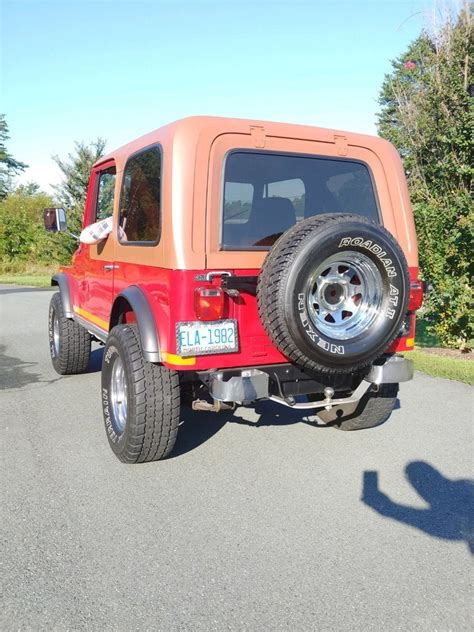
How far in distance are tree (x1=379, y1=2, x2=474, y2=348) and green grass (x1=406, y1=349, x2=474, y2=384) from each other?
0.75 m

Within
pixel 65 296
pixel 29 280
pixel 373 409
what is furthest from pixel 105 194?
pixel 29 280

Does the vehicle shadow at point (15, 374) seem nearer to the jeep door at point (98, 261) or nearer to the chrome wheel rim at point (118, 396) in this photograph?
the jeep door at point (98, 261)

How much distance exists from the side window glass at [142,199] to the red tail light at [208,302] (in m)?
0.52

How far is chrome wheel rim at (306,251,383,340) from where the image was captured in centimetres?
321

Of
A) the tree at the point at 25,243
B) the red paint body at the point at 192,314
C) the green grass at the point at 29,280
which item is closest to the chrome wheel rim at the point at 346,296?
the red paint body at the point at 192,314

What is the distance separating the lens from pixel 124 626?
86.4 inches

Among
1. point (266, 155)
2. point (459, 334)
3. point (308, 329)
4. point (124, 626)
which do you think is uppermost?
point (266, 155)

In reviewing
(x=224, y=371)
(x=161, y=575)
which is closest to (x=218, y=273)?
(x=224, y=371)

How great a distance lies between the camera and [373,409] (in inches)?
167

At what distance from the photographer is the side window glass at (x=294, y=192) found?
3.62m

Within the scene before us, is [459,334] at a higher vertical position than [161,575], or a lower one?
higher

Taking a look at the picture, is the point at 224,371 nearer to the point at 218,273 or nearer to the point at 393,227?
the point at 218,273

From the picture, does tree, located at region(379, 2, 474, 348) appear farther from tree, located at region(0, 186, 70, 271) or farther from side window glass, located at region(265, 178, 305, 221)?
tree, located at region(0, 186, 70, 271)

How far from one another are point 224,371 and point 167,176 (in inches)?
46.6
